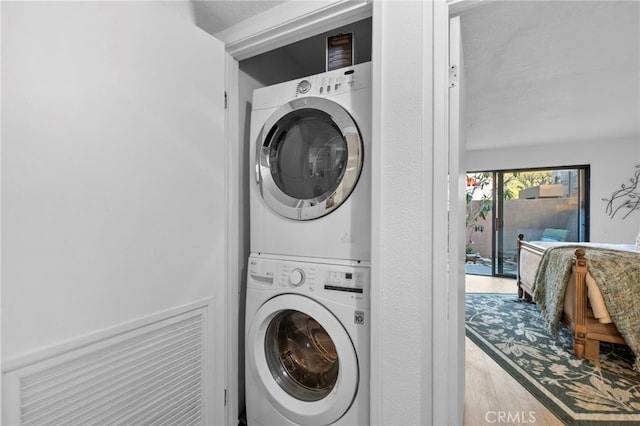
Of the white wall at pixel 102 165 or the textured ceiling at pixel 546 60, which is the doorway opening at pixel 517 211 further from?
the white wall at pixel 102 165

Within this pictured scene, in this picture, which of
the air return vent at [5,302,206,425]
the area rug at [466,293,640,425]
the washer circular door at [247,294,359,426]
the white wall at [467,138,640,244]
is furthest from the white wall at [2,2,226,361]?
the white wall at [467,138,640,244]

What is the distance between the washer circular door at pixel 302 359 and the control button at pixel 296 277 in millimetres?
59

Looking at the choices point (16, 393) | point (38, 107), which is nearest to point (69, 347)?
point (16, 393)

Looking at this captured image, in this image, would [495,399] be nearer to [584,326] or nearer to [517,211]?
[584,326]

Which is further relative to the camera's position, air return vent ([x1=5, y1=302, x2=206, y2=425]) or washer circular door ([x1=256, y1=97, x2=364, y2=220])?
washer circular door ([x1=256, y1=97, x2=364, y2=220])

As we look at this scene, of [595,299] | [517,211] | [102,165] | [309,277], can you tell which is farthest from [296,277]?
[517,211]

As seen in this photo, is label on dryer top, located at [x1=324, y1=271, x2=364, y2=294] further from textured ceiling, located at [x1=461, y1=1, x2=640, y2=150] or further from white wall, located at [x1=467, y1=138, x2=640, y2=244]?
white wall, located at [x1=467, y1=138, x2=640, y2=244]

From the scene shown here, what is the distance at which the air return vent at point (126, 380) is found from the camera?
810mm

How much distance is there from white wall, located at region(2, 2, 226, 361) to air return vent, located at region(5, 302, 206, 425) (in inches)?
2.9

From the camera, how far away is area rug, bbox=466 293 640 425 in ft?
5.76

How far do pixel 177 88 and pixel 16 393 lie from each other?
1.03 metres

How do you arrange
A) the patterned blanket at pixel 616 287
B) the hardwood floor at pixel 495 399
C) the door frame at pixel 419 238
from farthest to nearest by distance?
the patterned blanket at pixel 616 287 → the hardwood floor at pixel 495 399 → the door frame at pixel 419 238

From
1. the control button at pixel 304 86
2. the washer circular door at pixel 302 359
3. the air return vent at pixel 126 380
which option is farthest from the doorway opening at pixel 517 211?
the air return vent at pixel 126 380

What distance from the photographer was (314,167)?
136 centimetres
